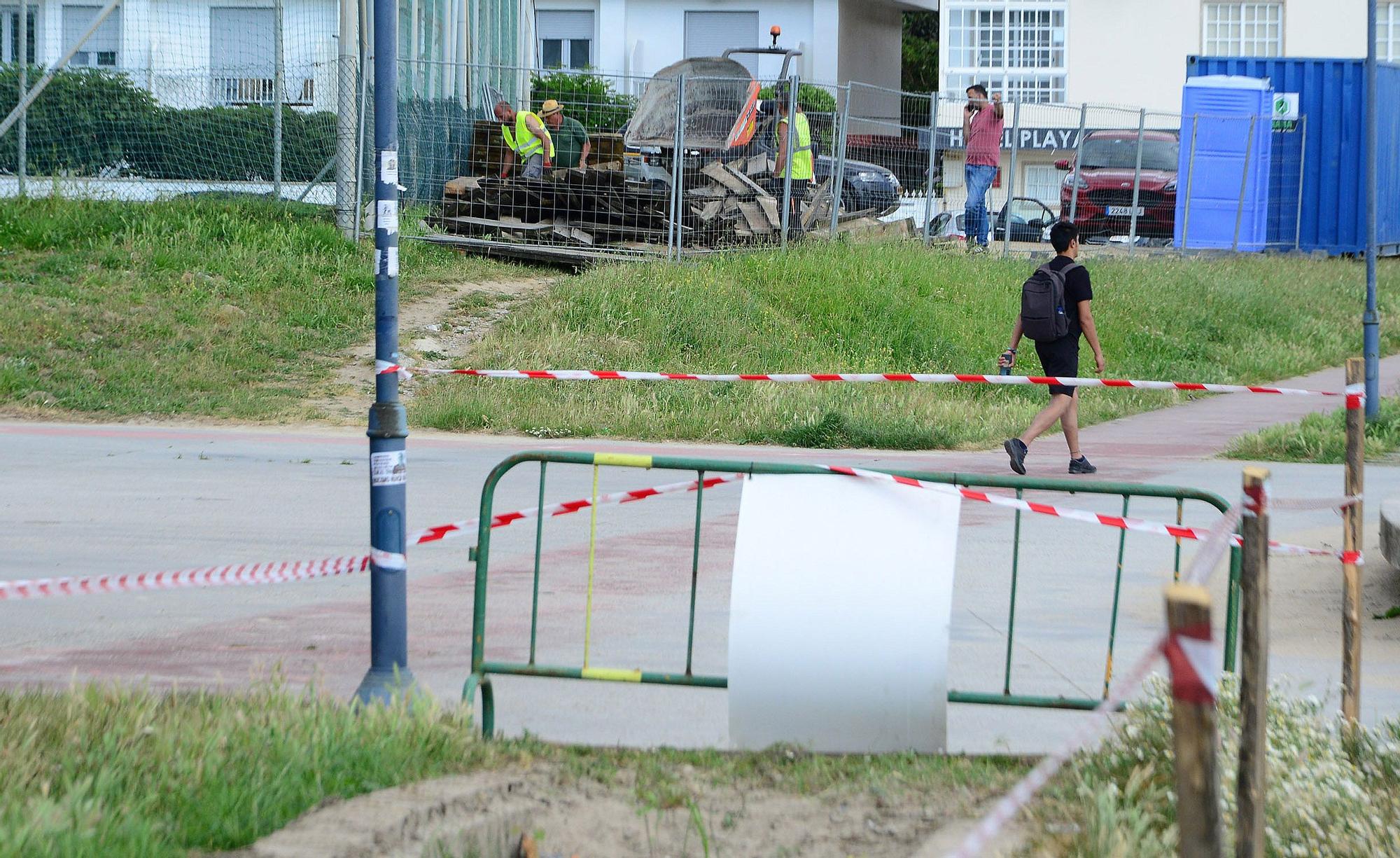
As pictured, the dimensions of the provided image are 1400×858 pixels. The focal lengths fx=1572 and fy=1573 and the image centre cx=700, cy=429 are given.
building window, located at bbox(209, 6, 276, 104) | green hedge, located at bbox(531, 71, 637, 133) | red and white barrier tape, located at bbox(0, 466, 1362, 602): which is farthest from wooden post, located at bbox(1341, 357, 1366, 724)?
building window, located at bbox(209, 6, 276, 104)

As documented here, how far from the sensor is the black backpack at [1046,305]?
1059 cm

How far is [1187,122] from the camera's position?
2405cm

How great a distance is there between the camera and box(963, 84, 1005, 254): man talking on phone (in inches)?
805

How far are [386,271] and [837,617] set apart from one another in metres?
1.82

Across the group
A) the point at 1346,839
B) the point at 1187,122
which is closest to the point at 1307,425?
the point at 1346,839

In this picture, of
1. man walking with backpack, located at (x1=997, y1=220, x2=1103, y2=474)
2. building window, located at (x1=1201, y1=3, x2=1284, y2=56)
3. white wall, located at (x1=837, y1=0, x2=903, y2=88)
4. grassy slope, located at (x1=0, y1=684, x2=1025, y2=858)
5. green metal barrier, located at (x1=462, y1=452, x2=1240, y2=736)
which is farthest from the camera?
white wall, located at (x1=837, y1=0, x2=903, y2=88)

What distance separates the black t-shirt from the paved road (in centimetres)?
111

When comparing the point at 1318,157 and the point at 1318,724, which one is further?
the point at 1318,157

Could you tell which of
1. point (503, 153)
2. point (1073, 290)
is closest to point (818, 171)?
point (503, 153)

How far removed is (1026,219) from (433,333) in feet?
47.7

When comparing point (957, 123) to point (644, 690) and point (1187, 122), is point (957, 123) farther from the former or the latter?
point (644, 690)

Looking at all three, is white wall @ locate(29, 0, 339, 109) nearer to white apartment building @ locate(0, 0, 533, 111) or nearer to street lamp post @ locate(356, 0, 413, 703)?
white apartment building @ locate(0, 0, 533, 111)

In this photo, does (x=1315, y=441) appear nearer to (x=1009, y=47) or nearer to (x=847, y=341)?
(x=847, y=341)

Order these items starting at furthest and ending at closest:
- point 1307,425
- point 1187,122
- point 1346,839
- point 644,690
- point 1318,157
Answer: point 1318,157 → point 1187,122 → point 1307,425 → point 644,690 → point 1346,839
